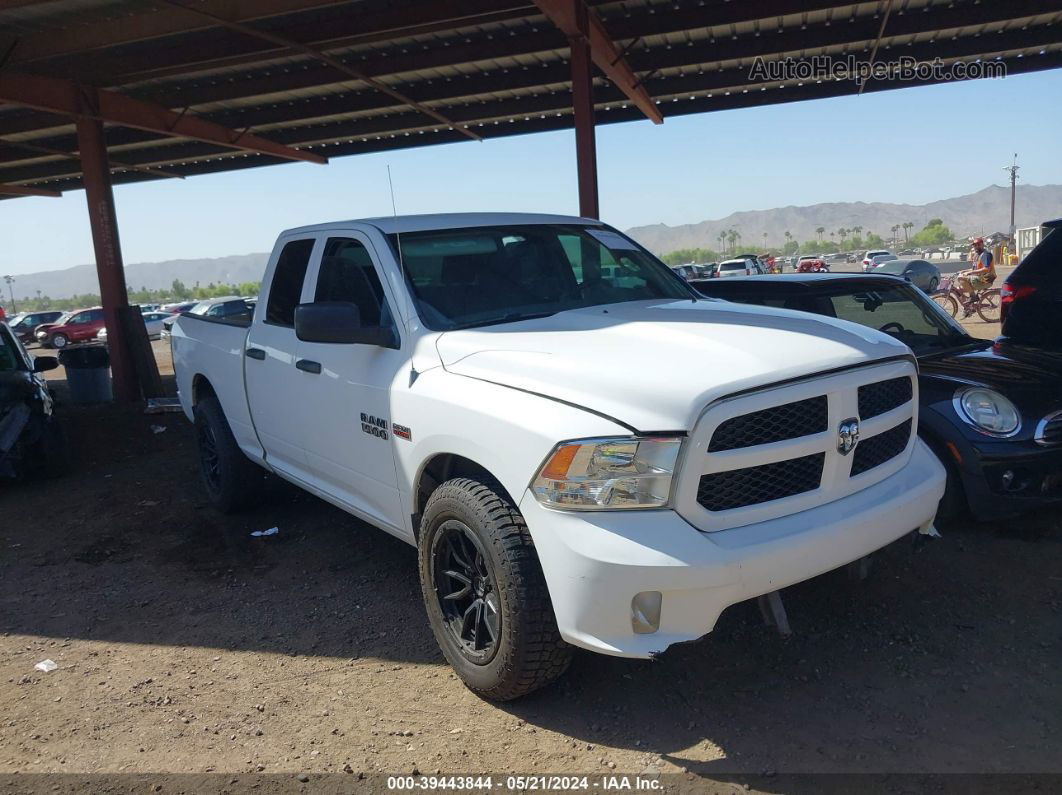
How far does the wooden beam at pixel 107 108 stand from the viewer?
10789mm

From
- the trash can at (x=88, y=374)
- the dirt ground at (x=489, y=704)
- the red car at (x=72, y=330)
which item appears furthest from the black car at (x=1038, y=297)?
the red car at (x=72, y=330)

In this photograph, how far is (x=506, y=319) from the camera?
148 inches

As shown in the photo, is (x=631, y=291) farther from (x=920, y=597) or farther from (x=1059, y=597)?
(x=1059, y=597)

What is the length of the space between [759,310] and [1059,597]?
75.4 inches

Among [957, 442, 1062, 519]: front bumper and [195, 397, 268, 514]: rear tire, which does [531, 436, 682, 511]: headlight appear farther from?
[195, 397, 268, 514]: rear tire

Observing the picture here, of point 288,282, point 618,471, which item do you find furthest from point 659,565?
point 288,282

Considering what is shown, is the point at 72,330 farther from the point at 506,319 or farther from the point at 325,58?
the point at 506,319

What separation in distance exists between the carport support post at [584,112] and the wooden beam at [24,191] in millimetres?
15983

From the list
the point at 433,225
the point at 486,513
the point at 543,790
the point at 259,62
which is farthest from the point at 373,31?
the point at 543,790

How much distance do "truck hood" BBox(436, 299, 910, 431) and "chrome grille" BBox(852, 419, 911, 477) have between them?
309mm

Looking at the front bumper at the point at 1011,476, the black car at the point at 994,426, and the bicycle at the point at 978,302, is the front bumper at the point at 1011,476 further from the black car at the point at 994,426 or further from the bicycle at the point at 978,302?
the bicycle at the point at 978,302

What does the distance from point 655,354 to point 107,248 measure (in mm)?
11900

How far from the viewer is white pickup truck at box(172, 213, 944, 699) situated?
2.63 metres
